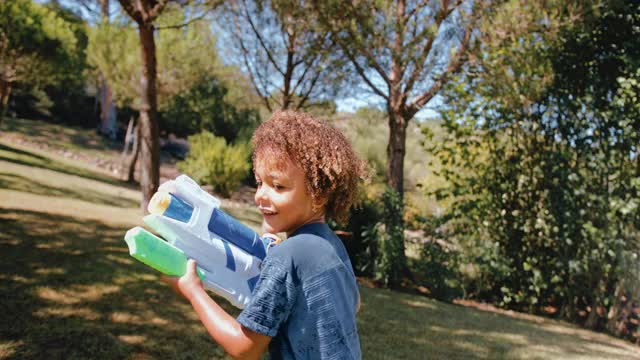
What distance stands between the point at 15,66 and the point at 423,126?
41.1ft

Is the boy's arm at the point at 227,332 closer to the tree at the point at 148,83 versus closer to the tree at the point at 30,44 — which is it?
the tree at the point at 148,83

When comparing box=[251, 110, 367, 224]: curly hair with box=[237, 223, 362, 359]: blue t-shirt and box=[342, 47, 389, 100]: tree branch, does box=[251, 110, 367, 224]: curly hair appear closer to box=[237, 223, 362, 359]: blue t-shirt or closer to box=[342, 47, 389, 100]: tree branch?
box=[237, 223, 362, 359]: blue t-shirt

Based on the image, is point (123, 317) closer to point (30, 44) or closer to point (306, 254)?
point (306, 254)

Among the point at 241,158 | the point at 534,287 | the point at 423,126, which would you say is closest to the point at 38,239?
the point at 423,126

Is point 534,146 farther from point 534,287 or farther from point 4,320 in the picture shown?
point 4,320

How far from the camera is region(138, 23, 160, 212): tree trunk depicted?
696 centimetres

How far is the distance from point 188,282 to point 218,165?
48.6 feet

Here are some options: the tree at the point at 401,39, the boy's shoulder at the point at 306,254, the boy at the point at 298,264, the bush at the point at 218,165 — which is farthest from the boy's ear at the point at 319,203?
the bush at the point at 218,165

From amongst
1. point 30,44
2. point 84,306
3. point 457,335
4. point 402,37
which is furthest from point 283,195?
point 30,44

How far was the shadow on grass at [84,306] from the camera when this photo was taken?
3.04 meters

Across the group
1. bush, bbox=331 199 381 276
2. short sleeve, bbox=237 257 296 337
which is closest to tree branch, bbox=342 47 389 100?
bush, bbox=331 199 381 276

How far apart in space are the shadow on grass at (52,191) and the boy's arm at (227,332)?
8746 mm

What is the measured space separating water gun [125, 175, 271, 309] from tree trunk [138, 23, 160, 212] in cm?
611

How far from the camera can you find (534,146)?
6.87 metres
